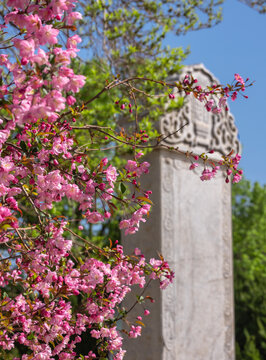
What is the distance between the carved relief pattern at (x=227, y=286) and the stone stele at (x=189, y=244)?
0.01m

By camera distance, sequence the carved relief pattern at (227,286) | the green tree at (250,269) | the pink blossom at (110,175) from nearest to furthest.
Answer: the pink blossom at (110,175), the carved relief pattern at (227,286), the green tree at (250,269)

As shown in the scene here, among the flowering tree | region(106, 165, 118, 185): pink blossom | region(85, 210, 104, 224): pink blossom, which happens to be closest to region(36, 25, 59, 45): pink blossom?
the flowering tree

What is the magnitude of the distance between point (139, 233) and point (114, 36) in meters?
2.06

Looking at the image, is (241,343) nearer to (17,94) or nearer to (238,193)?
(238,193)

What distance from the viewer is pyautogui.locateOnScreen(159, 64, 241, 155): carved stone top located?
5199 mm

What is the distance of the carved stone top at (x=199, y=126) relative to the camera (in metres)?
5.20

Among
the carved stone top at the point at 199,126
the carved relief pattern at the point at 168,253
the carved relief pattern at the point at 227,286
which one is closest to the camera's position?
the carved relief pattern at the point at 168,253

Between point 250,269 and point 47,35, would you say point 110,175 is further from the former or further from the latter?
point 250,269

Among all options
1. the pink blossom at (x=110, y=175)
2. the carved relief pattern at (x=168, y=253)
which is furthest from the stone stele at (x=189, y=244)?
the pink blossom at (x=110, y=175)

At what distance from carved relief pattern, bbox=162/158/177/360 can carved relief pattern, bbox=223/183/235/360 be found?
1027 mm

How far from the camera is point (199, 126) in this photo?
222 inches

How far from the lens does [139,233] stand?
507cm

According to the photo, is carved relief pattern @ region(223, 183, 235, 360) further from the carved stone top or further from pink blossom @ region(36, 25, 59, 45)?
pink blossom @ region(36, 25, 59, 45)

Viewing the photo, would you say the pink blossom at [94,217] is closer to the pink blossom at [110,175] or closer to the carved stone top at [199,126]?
the pink blossom at [110,175]
